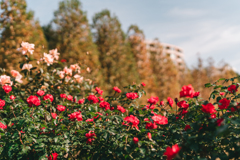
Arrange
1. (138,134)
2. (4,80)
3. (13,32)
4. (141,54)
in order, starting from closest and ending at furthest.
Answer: (138,134)
(4,80)
(13,32)
(141,54)

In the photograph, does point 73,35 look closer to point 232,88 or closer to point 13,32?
point 13,32

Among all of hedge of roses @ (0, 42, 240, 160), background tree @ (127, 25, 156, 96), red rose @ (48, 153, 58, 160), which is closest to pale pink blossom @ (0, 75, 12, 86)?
hedge of roses @ (0, 42, 240, 160)

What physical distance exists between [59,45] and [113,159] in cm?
794

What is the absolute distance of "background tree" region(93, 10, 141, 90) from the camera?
33.7 ft

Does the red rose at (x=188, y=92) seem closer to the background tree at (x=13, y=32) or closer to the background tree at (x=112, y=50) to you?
the background tree at (x=13, y=32)

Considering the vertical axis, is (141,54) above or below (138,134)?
above

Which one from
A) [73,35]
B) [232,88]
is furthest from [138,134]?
[73,35]

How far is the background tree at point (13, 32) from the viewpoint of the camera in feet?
21.9

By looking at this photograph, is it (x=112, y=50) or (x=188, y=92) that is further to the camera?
(x=112, y=50)

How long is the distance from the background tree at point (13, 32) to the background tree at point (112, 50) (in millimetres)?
4058

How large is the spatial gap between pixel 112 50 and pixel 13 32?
17.0 feet

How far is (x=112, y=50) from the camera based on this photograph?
10602 millimetres

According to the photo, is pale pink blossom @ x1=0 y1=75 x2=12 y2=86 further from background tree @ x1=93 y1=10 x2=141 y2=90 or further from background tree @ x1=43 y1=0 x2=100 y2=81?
background tree @ x1=93 y1=10 x2=141 y2=90

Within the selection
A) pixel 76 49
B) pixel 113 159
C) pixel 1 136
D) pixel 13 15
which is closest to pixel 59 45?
pixel 76 49
